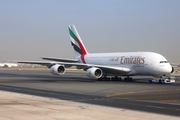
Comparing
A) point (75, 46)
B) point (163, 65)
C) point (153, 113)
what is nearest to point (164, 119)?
point (153, 113)

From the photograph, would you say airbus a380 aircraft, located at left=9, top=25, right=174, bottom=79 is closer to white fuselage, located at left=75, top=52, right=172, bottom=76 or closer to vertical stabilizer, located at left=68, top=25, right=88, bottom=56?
white fuselage, located at left=75, top=52, right=172, bottom=76

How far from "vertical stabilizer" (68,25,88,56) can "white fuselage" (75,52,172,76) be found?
616 cm

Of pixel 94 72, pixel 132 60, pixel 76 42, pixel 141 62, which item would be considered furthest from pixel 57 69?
pixel 76 42

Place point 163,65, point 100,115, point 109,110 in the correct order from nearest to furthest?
1. point 100,115
2. point 109,110
3. point 163,65

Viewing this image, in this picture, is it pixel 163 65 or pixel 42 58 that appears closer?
pixel 163 65

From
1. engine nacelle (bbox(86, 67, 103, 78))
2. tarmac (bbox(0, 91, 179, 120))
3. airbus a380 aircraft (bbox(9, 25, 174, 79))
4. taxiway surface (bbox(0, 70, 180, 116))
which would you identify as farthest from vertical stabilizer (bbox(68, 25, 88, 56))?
tarmac (bbox(0, 91, 179, 120))

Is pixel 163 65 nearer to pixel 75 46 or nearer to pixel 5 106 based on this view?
pixel 75 46

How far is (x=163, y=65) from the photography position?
38.7m

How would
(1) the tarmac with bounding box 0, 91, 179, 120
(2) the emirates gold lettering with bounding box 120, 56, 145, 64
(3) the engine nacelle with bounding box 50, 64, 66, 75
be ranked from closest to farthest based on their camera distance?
(1) the tarmac with bounding box 0, 91, 179, 120, (2) the emirates gold lettering with bounding box 120, 56, 145, 64, (3) the engine nacelle with bounding box 50, 64, 66, 75

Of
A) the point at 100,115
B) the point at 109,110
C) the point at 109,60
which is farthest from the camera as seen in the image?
the point at 109,60

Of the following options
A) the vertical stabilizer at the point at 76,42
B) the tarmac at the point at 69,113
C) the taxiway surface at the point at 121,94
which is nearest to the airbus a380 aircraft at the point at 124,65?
the vertical stabilizer at the point at 76,42

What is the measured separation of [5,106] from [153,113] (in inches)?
276

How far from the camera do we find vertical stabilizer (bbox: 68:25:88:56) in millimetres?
50759

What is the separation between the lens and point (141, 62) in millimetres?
39969
